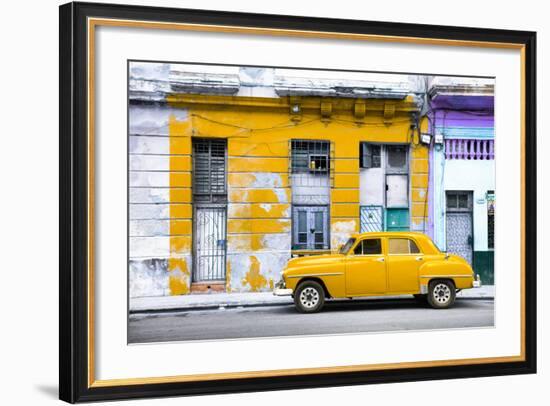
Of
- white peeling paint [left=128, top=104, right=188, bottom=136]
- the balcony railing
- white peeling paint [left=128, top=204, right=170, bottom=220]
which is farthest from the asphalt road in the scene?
white peeling paint [left=128, top=104, right=188, bottom=136]

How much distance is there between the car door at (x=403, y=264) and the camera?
7285mm

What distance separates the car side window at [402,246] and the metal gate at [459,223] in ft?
1.51

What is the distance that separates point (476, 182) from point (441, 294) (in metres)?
1.36

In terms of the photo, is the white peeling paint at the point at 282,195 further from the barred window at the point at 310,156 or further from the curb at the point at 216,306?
the curb at the point at 216,306

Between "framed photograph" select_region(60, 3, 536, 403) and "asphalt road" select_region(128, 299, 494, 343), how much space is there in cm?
2

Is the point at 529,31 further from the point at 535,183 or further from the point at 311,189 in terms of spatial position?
the point at 311,189

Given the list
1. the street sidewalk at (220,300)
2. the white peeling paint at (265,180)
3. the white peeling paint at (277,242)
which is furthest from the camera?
the white peeling paint at (277,242)

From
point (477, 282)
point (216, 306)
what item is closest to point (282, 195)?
point (216, 306)

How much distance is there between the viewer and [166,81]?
6.52m

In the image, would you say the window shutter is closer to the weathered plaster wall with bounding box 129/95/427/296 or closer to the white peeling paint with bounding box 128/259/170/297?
the weathered plaster wall with bounding box 129/95/427/296

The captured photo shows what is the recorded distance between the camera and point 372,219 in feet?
23.8

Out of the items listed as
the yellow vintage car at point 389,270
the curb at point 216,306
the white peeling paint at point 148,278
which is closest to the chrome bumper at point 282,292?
the curb at point 216,306

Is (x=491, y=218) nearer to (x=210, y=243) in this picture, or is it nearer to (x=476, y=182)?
(x=476, y=182)

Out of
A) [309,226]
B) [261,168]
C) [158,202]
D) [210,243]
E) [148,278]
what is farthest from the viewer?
[309,226]
